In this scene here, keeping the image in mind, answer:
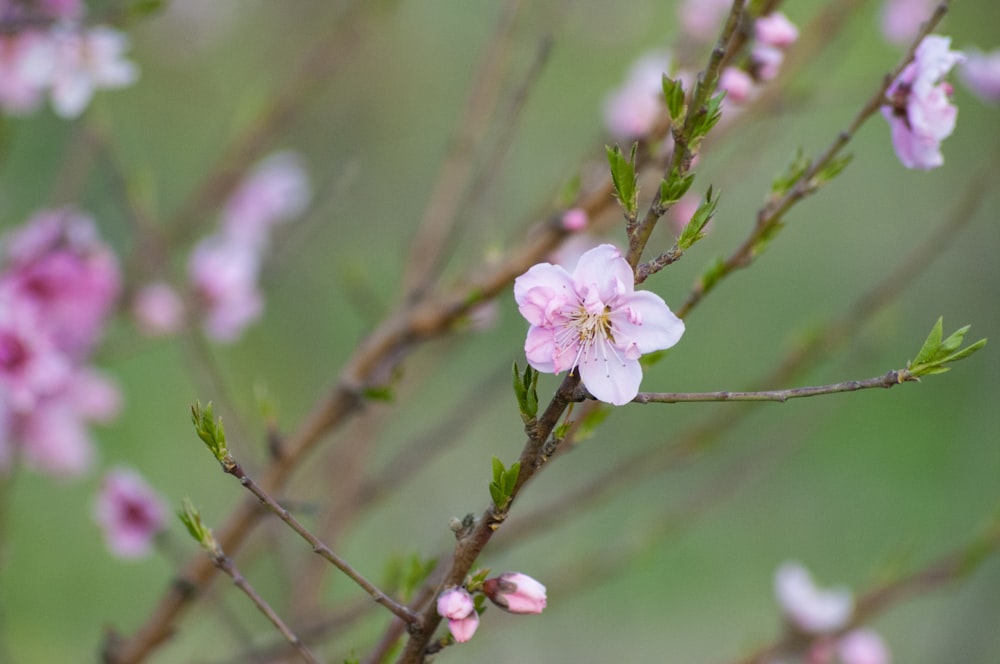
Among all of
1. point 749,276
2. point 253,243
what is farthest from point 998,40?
point 253,243

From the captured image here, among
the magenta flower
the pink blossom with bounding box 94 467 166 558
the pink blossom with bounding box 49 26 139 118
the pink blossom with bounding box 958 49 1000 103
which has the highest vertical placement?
the pink blossom with bounding box 49 26 139 118

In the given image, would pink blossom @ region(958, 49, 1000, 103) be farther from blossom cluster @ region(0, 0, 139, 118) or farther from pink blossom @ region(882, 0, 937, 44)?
blossom cluster @ region(0, 0, 139, 118)

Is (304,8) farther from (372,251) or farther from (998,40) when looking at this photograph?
(998,40)

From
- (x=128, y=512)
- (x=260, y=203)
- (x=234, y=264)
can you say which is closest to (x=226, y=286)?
(x=234, y=264)

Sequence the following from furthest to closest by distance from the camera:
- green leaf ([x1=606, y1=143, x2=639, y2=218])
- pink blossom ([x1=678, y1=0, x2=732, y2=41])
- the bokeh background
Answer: the bokeh background
pink blossom ([x1=678, y1=0, x2=732, y2=41])
green leaf ([x1=606, y1=143, x2=639, y2=218])

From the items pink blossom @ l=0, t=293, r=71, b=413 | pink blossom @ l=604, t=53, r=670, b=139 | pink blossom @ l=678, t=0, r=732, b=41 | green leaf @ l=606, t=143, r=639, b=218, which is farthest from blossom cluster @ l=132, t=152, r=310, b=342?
green leaf @ l=606, t=143, r=639, b=218

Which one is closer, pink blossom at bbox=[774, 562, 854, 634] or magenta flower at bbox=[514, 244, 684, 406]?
magenta flower at bbox=[514, 244, 684, 406]

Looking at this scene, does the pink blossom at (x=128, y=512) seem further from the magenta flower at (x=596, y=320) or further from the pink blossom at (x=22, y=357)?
the magenta flower at (x=596, y=320)

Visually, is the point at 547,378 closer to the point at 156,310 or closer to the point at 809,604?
the point at 156,310
